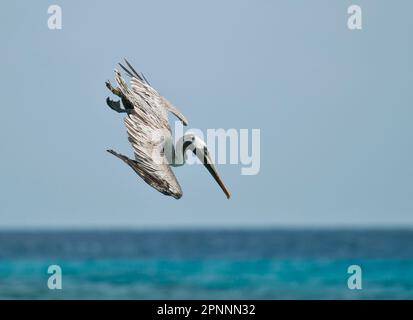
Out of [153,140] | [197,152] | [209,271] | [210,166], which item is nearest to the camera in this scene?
[153,140]

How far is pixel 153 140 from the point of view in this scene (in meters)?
18.3

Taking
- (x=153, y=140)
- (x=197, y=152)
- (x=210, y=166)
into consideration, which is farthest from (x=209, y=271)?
(x=153, y=140)

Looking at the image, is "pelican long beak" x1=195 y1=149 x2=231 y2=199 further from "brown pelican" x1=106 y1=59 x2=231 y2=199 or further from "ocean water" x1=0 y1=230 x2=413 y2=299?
"ocean water" x1=0 y1=230 x2=413 y2=299

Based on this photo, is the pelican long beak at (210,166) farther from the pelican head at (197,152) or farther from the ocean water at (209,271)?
the ocean water at (209,271)

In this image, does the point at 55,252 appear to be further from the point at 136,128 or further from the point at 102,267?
the point at 136,128

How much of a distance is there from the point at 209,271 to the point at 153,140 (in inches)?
1153

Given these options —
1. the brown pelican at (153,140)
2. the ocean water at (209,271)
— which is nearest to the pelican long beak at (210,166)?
the brown pelican at (153,140)

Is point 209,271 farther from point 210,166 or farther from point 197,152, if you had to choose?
point 197,152

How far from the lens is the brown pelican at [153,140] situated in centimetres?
1758

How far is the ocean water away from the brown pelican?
52.6 ft

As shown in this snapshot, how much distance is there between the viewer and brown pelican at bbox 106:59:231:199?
17578 mm

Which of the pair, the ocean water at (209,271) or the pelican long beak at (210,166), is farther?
the ocean water at (209,271)

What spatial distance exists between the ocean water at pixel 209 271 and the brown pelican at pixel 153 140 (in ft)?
52.6
